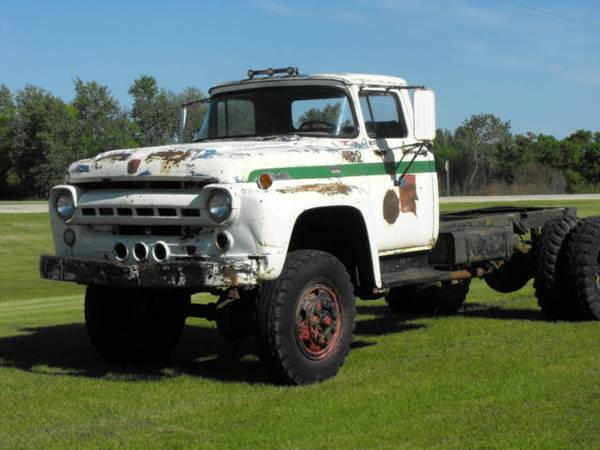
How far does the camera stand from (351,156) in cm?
859

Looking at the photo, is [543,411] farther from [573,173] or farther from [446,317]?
[573,173]

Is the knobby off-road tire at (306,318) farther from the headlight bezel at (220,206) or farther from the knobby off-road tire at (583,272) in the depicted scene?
the knobby off-road tire at (583,272)

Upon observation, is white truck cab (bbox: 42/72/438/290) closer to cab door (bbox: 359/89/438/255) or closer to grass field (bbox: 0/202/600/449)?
cab door (bbox: 359/89/438/255)

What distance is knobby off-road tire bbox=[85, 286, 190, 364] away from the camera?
9.05 metres

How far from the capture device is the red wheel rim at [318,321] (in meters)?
7.85

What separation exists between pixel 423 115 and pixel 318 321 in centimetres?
204

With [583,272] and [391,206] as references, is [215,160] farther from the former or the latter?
[583,272]

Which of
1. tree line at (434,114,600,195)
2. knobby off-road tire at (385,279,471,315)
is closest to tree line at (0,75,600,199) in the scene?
tree line at (434,114,600,195)

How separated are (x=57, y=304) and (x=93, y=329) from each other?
5.93 m

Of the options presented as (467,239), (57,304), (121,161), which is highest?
(121,161)

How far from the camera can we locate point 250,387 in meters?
7.82

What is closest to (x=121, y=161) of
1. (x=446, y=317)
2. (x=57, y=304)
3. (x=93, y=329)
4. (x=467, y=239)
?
(x=93, y=329)

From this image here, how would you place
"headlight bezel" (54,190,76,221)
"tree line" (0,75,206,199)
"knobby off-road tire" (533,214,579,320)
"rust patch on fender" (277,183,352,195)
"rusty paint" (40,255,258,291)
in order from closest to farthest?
1. "rusty paint" (40,255,258,291)
2. "rust patch on fender" (277,183,352,195)
3. "headlight bezel" (54,190,76,221)
4. "knobby off-road tire" (533,214,579,320)
5. "tree line" (0,75,206,199)

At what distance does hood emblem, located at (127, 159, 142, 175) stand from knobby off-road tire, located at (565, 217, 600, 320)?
16.6ft
